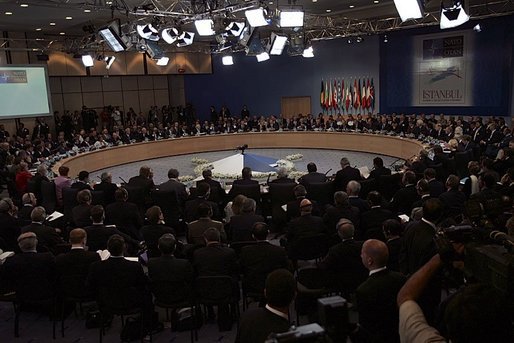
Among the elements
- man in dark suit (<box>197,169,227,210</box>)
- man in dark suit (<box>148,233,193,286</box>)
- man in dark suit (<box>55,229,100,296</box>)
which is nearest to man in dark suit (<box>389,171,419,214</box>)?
man in dark suit (<box>197,169,227,210</box>)

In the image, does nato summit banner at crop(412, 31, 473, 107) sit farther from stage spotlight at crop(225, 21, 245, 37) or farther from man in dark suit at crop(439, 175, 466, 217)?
man in dark suit at crop(439, 175, 466, 217)

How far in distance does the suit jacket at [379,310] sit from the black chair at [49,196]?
25.0 feet

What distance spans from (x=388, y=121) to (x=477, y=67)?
11.8 feet

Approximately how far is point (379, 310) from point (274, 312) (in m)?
0.82

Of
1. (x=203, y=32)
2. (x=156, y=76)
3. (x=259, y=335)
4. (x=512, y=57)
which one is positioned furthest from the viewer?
(x=156, y=76)

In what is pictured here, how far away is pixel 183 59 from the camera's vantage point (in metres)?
23.3

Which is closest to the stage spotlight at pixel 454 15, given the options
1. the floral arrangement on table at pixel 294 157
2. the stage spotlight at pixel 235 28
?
the stage spotlight at pixel 235 28

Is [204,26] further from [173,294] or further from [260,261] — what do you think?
[173,294]

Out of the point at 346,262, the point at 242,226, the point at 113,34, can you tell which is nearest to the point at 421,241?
the point at 346,262

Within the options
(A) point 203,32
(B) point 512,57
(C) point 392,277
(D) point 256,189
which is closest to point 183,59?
(A) point 203,32

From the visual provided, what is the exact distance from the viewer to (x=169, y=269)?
4.68m

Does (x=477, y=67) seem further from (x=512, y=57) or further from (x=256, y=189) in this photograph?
(x=256, y=189)

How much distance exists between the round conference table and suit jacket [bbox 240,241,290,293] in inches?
412

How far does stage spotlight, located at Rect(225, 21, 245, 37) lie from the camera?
12508 mm
